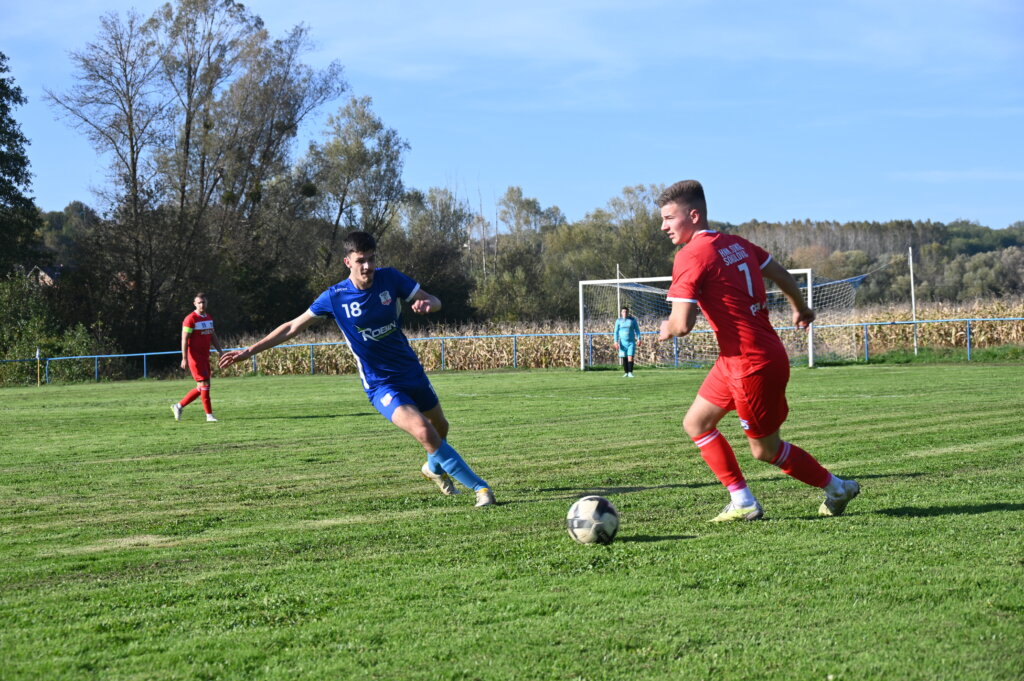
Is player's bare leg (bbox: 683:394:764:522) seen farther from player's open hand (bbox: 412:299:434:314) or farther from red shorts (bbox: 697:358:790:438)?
player's open hand (bbox: 412:299:434:314)

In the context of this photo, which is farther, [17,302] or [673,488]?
[17,302]

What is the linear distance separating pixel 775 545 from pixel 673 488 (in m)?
2.26

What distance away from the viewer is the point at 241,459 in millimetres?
10570

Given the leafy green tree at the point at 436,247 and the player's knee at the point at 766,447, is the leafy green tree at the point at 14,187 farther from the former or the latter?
the player's knee at the point at 766,447

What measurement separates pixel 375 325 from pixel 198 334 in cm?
977

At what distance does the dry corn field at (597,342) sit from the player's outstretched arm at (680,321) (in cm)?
2864

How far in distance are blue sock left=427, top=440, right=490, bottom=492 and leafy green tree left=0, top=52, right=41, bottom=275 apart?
4446 cm

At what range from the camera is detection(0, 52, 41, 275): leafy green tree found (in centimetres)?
4616

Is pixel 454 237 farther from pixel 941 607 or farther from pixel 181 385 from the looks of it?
pixel 941 607

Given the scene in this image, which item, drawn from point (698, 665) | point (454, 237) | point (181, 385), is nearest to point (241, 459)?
point (698, 665)

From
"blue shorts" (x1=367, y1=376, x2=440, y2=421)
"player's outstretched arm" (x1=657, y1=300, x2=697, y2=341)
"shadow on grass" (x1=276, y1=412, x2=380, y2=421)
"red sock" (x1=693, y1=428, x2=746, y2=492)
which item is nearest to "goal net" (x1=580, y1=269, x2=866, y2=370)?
"shadow on grass" (x1=276, y1=412, x2=380, y2=421)

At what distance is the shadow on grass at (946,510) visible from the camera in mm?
5965

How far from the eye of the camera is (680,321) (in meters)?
5.52

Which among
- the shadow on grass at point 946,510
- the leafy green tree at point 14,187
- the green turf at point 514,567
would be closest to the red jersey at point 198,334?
the green turf at point 514,567
